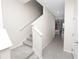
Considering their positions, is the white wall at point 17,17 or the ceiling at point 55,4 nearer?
the white wall at point 17,17

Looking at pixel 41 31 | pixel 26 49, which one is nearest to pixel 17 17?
pixel 41 31

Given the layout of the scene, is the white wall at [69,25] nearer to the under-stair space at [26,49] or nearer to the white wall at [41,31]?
the white wall at [41,31]

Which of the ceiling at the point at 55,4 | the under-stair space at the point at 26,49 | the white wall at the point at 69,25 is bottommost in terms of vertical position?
the under-stair space at the point at 26,49

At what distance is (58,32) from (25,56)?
19.2ft

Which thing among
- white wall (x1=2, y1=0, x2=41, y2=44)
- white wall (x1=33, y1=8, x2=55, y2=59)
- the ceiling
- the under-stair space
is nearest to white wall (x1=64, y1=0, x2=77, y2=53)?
the ceiling

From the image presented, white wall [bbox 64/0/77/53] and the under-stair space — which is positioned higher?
white wall [bbox 64/0/77/53]

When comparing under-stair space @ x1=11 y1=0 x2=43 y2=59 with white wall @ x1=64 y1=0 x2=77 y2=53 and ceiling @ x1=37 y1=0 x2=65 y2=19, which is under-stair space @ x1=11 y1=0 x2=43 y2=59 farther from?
white wall @ x1=64 y1=0 x2=77 y2=53

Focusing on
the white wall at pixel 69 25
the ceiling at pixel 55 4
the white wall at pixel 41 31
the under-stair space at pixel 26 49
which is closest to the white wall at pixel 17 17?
the under-stair space at pixel 26 49

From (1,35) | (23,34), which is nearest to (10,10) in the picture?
(23,34)

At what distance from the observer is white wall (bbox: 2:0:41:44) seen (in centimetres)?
479

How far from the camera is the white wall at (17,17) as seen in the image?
479 centimetres

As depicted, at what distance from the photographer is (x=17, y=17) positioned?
5328 millimetres

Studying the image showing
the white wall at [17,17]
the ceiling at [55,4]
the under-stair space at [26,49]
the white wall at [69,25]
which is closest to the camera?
the under-stair space at [26,49]

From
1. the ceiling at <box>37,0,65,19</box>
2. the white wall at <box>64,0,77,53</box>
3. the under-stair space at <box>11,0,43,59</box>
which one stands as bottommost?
the under-stair space at <box>11,0,43,59</box>
